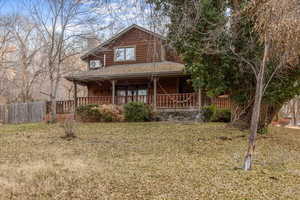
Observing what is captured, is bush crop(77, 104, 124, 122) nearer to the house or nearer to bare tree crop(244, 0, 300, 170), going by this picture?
the house

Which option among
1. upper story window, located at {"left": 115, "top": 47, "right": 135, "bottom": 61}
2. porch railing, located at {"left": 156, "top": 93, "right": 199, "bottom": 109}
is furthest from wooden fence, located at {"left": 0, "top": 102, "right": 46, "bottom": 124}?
porch railing, located at {"left": 156, "top": 93, "right": 199, "bottom": 109}

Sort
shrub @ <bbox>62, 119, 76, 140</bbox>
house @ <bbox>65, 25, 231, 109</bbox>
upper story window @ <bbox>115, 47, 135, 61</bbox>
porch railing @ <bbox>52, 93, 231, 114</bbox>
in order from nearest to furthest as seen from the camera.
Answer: shrub @ <bbox>62, 119, 76, 140</bbox>, porch railing @ <bbox>52, 93, 231, 114</bbox>, house @ <bbox>65, 25, 231, 109</bbox>, upper story window @ <bbox>115, 47, 135, 61</bbox>

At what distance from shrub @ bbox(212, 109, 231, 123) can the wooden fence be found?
36.5 ft

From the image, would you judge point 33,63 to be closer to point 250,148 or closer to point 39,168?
point 39,168

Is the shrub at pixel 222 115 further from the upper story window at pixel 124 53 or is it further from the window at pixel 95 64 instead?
the window at pixel 95 64

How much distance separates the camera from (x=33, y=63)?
86.9 feet

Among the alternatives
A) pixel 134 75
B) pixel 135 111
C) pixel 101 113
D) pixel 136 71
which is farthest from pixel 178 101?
pixel 101 113

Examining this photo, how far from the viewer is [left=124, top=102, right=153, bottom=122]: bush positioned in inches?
561

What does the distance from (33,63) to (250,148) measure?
25730mm

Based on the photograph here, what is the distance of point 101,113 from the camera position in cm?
1453

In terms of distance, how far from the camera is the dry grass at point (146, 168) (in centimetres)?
416

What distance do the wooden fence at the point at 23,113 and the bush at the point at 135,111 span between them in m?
6.62

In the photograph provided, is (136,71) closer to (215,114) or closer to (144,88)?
(144,88)

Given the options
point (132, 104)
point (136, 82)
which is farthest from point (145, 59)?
point (132, 104)
